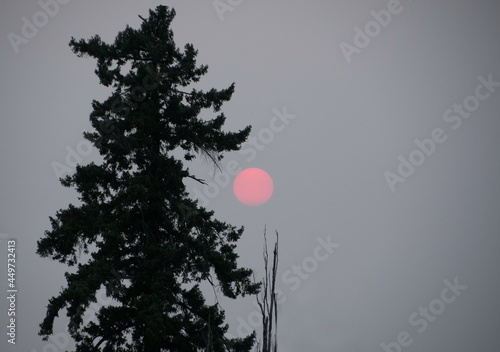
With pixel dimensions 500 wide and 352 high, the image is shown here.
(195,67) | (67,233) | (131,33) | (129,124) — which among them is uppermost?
(131,33)

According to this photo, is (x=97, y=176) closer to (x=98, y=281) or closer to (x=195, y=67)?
(x=98, y=281)

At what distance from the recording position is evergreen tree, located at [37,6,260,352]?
11.8 metres

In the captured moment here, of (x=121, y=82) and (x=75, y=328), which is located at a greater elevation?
(x=121, y=82)

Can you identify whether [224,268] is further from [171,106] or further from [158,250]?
[171,106]

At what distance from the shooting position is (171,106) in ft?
46.6

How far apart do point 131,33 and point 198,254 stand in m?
Result: 7.76

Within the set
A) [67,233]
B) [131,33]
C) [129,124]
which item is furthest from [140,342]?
[131,33]

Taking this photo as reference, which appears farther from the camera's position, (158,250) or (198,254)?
(198,254)

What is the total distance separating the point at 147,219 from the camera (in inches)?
522

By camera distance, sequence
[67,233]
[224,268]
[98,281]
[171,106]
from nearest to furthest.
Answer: [98,281]
[67,233]
[224,268]
[171,106]

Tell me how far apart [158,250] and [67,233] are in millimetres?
2632

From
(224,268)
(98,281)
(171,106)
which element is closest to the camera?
(98,281)

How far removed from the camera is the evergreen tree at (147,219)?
38.8ft

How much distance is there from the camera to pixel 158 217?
1341 cm
